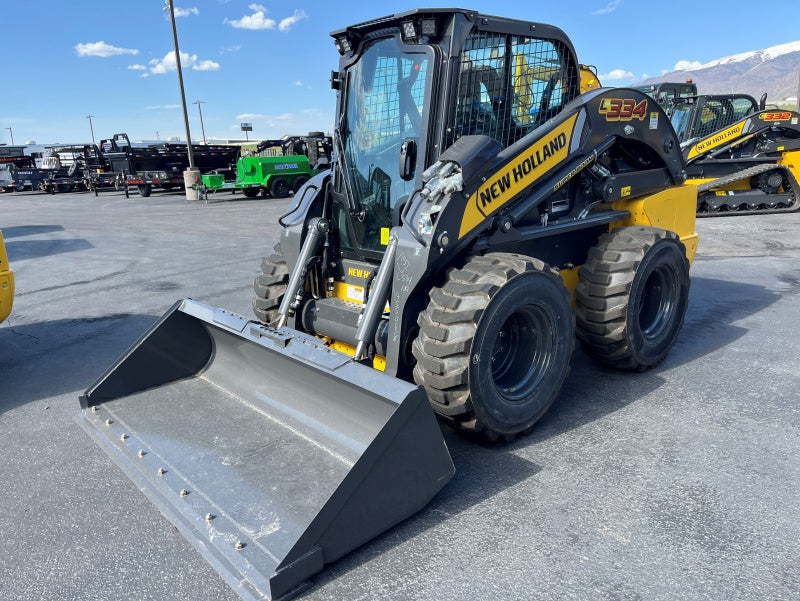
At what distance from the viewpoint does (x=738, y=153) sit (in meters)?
13.2

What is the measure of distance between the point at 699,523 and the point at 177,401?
3076mm

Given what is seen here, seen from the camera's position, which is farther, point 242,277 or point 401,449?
point 242,277

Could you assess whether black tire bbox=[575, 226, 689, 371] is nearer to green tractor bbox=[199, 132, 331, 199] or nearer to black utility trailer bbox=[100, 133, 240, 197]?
green tractor bbox=[199, 132, 331, 199]

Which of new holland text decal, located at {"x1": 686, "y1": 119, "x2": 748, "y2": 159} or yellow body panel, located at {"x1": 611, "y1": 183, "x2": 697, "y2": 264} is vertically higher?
new holland text decal, located at {"x1": 686, "y1": 119, "x2": 748, "y2": 159}

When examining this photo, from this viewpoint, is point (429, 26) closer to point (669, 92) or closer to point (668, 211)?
point (668, 211)

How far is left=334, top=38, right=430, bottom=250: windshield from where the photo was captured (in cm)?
388

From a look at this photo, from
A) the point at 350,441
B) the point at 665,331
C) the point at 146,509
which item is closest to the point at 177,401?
the point at 146,509

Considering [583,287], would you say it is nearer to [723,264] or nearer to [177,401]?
[177,401]

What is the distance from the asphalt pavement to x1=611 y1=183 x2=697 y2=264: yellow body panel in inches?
37.5

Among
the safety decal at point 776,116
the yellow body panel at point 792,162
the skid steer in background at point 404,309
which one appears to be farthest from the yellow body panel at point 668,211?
the yellow body panel at point 792,162

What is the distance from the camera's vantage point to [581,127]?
4246 millimetres

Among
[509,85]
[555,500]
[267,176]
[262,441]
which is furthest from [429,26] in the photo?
[267,176]

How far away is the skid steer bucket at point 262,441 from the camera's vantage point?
8.41ft

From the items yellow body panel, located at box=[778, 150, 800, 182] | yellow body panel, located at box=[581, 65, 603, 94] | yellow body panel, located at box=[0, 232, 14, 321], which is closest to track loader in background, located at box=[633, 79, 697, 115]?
yellow body panel, located at box=[778, 150, 800, 182]
